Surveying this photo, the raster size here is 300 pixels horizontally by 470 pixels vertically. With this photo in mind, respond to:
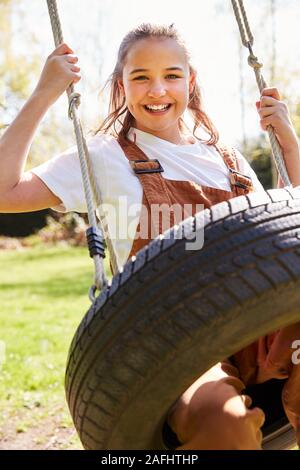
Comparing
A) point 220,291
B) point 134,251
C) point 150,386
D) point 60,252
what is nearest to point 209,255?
point 220,291

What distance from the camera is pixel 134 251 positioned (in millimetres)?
1912

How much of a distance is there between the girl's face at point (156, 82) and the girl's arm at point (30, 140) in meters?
0.19

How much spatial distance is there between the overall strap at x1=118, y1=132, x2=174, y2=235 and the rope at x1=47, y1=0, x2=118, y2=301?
16 centimetres

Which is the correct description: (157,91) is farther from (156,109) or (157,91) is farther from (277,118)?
(277,118)

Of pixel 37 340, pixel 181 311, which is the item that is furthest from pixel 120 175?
pixel 37 340

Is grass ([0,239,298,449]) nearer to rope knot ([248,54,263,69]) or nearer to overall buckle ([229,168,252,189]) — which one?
overall buckle ([229,168,252,189])

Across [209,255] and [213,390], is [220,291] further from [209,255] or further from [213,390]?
[213,390]

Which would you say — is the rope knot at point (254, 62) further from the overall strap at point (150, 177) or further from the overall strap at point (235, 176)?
the overall strap at point (150, 177)

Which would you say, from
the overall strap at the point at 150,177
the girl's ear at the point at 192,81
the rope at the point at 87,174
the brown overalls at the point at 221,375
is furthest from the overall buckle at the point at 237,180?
the rope at the point at 87,174

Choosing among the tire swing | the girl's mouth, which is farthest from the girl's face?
the tire swing

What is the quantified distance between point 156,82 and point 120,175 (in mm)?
348

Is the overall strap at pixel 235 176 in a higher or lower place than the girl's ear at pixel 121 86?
lower

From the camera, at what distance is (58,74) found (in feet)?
6.70

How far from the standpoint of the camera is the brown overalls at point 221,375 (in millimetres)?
1404
